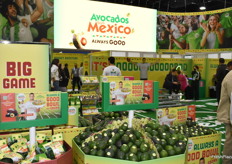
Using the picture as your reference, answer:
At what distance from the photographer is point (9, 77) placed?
2.36 metres

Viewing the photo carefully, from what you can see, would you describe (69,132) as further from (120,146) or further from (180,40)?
(180,40)

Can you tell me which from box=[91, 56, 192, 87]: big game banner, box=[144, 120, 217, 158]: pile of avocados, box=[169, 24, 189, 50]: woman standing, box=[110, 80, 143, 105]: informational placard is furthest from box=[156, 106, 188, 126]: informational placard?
box=[91, 56, 192, 87]: big game banner

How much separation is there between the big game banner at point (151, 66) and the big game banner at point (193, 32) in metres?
3.12

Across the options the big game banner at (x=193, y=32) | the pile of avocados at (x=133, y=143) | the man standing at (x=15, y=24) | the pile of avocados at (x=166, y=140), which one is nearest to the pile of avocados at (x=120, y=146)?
the pile of avocados at (x=133, y=143)

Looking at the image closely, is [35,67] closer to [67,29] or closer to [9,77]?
[9,77]

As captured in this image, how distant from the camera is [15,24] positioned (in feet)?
16.2

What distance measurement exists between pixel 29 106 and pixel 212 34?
812 centimetres

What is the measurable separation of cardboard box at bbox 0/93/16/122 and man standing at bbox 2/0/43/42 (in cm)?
342

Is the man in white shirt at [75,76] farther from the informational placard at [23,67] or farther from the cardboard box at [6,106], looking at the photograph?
the cardboard box at [6,106]

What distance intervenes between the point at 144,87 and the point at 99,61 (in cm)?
904

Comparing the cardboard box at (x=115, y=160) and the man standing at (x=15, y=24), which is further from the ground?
the man standing at (x=15, y=24)

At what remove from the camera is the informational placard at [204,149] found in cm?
313

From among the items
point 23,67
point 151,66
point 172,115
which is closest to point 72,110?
point 23,67

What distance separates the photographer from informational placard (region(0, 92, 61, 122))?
182cm
